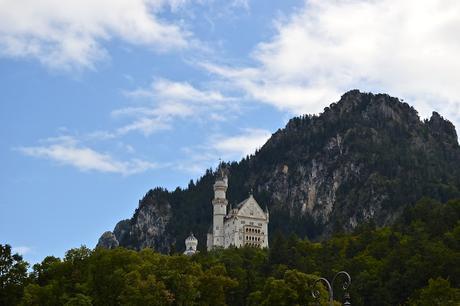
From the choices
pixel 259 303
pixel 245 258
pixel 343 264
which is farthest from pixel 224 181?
pixel 259 303

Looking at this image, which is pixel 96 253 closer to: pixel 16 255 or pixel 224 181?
pixel 16 255

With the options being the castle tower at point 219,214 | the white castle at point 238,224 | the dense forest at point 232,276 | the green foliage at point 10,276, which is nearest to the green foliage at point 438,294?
the dense forest at point 232,276

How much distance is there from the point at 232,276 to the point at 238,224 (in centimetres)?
6746

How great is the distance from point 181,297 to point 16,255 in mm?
20153

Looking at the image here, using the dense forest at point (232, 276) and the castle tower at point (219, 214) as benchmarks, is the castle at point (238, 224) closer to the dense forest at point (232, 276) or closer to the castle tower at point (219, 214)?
the castle tower at point (219, 214)

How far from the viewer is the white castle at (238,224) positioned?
176 metres

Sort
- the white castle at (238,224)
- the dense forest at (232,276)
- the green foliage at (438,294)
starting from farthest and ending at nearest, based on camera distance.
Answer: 1. the white castle at (238,224)
2. the dense forest at (232,276)
3. the green foliage at (438,294)

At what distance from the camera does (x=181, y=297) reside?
88062 millimetres

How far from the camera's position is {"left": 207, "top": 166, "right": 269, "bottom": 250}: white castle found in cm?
17650

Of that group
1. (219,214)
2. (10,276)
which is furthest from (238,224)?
(10,276)

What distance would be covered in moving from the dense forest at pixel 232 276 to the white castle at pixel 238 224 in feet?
191

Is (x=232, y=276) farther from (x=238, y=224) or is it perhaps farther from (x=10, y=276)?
(x=238, y=224)

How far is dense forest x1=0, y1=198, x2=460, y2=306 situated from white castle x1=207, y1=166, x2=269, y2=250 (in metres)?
58.2

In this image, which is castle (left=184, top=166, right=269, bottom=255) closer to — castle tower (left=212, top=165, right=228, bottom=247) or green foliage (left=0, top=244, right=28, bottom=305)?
castle tower (left=212, top=165, right=228, bottom=247)
